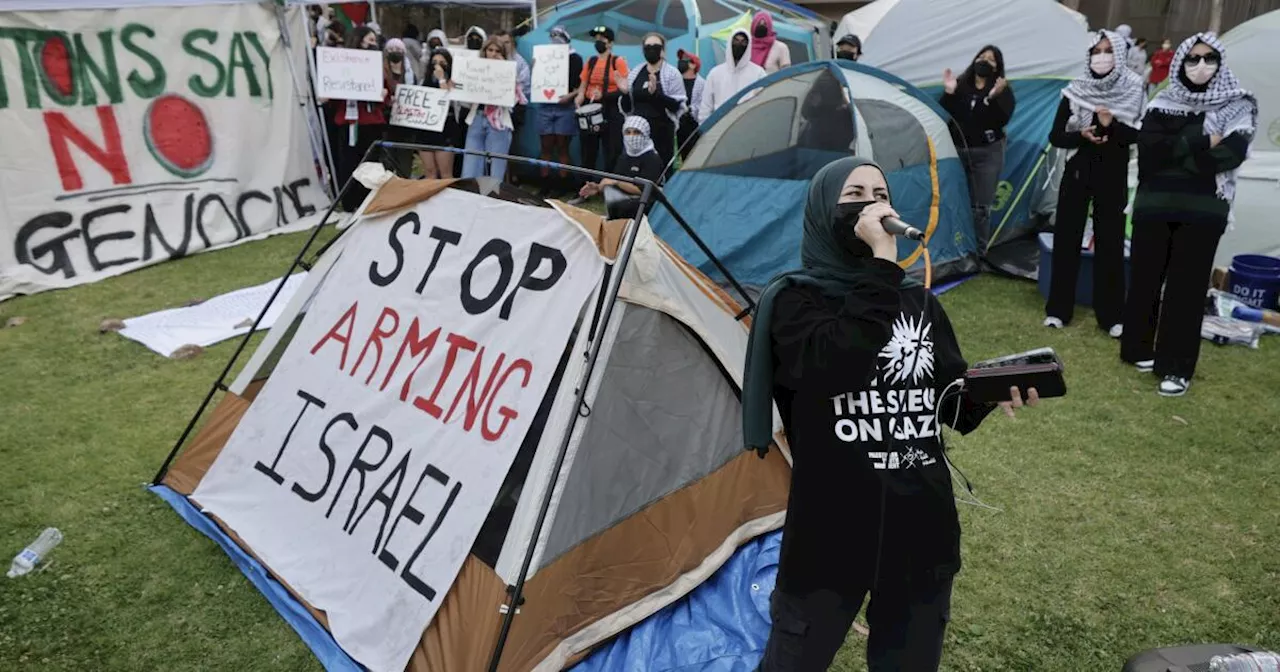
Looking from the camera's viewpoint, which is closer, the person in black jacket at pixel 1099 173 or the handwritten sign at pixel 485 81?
the person in black jacket at pixel 1099 173

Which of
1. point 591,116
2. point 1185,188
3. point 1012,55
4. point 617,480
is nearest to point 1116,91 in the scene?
point 1185,188

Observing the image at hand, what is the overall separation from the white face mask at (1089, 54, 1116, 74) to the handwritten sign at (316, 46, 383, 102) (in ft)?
20.6

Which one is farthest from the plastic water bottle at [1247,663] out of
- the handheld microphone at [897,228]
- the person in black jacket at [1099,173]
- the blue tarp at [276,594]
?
the person in black jacket at [1099,173]

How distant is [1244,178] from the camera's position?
6.22 m

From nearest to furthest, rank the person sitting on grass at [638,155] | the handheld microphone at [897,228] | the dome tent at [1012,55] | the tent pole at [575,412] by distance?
1. the handheld microphone at [897,228]
2. the tent pole at [575,412]
3. the person sitting on grass at [638,155]
4. the dome tent at [1012,55]

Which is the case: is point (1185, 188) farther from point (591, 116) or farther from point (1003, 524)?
point (591, 116)

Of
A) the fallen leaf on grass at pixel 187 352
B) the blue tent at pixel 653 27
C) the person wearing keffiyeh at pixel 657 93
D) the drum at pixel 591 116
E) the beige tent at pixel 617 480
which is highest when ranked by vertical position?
the blue tent at pixel 653 27

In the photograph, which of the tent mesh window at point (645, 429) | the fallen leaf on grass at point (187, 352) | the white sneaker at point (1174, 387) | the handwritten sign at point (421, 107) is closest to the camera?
the tent mesh window at point (645, 429)

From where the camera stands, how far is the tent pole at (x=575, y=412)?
8.18 feet

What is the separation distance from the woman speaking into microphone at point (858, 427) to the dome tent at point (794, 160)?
160 inches

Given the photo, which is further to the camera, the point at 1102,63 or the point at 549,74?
the point at 549,74

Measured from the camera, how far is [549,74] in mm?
9234

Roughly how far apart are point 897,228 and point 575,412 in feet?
3.99

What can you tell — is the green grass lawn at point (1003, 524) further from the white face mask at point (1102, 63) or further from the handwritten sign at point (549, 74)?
the handwritten sign at point (549, 74)
